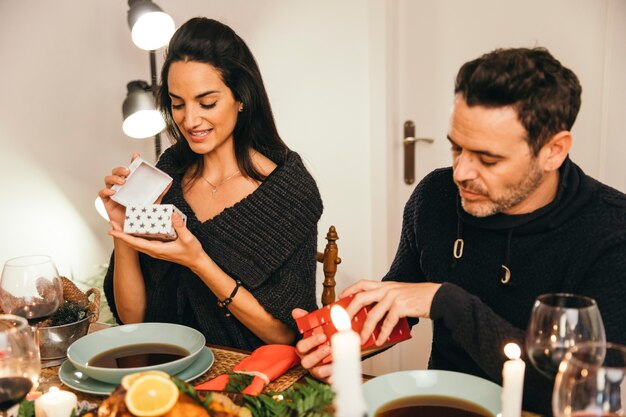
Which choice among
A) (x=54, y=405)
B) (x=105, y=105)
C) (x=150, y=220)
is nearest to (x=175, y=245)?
(x=150, y=220)

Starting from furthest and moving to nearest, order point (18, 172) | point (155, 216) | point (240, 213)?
point (18, 172) < point (240, 213) < point (155, 216)

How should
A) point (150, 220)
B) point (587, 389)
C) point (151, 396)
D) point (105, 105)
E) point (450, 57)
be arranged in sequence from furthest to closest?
point (450, 57)
point (105, 105)
point (150, 220)
point (151, 396)
point (587, 389)

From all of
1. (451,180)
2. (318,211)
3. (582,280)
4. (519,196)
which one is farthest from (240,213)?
(582,280)

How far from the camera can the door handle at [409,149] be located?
9.77 ft

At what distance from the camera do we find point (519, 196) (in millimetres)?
1354

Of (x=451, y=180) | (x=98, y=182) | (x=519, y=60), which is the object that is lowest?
(x=98, y=182)

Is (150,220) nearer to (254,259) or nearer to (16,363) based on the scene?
(254,259)

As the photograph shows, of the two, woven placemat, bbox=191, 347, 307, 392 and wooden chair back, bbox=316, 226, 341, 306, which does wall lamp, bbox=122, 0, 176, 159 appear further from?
woven placemat, bbox=191, 347, 307, 392

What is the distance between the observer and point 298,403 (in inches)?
36.8

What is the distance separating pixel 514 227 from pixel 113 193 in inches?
37.8

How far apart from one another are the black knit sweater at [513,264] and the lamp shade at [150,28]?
44.6 inches

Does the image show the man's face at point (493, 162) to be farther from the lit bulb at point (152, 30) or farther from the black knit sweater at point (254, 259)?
the lit bulb at point (152, 30)

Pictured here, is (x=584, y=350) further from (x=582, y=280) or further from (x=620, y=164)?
(x=620, y=164)

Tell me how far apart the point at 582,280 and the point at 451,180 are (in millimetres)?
427
